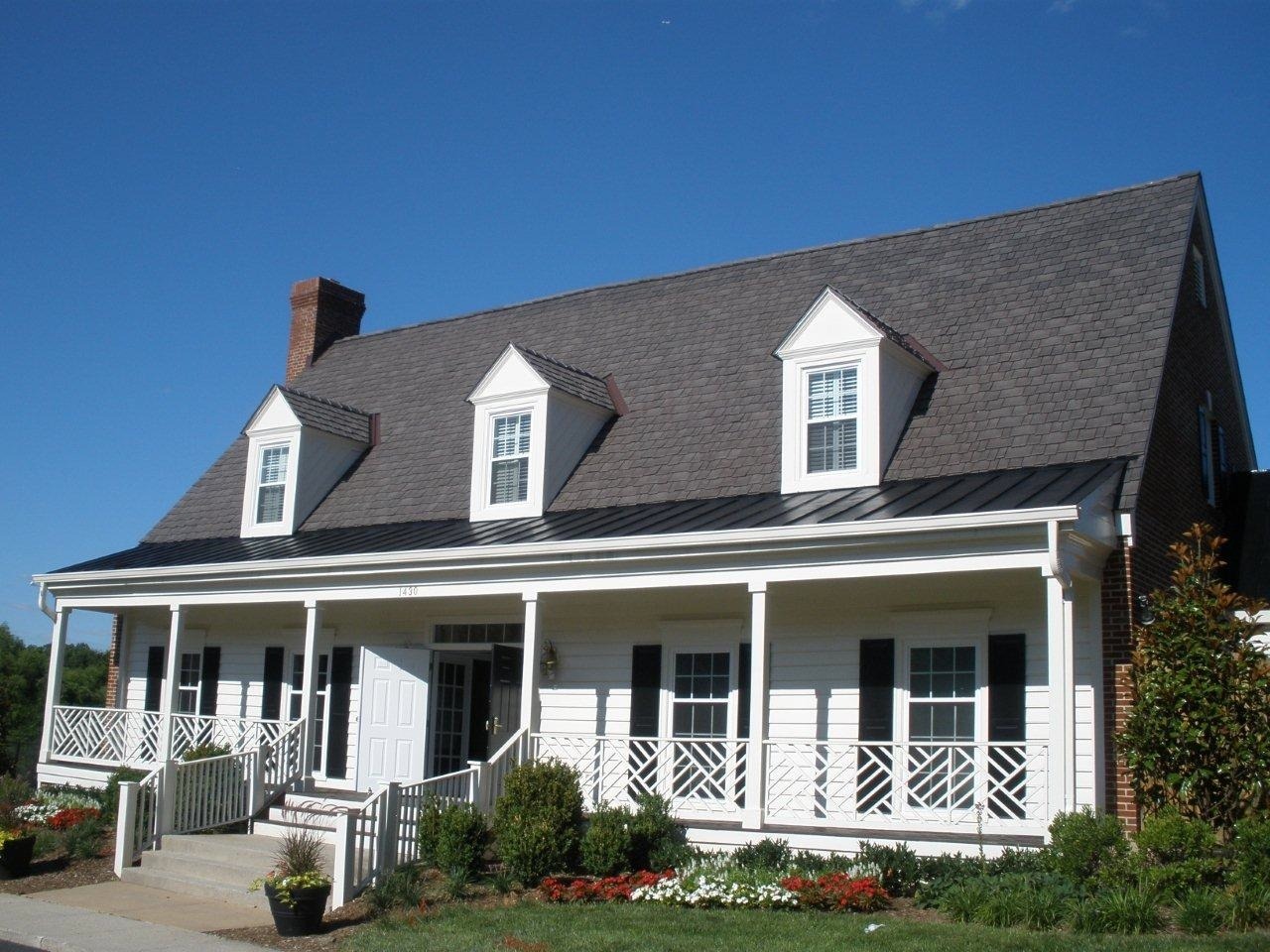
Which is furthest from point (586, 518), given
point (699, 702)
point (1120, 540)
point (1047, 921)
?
point (1047, 921)

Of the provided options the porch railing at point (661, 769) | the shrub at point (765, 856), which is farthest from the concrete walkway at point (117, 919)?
the shrub at point (765, 856)

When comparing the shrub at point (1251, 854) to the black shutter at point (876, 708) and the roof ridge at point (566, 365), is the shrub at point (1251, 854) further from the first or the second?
the roof ridge at point (566, 365)

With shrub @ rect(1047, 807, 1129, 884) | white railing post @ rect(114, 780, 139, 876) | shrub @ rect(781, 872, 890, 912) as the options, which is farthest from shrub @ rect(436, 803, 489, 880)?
shrub @ rect(1047, 807, 1129, 884)

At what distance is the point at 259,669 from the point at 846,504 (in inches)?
433

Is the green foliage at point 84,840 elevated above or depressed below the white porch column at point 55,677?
below

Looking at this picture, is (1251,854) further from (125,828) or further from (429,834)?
(125,828)

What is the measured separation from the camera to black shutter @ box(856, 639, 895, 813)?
1419 cm

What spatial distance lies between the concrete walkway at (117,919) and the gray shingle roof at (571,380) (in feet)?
26.9

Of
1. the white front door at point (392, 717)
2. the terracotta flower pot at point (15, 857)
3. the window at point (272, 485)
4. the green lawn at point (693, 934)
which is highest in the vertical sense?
the window at point (272, 485)

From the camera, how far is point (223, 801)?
54.2 ft

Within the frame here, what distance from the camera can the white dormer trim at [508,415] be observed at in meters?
18.0

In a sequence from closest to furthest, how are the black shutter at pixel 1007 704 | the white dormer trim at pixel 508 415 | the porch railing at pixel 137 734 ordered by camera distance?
the black shutter at pixel 1007 704, the white dormer trim at pixel 508 415, the porch railing at pixel 137 734

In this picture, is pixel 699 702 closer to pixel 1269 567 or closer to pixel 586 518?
pixel 586 518

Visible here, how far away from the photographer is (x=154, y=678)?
22.2 meters
